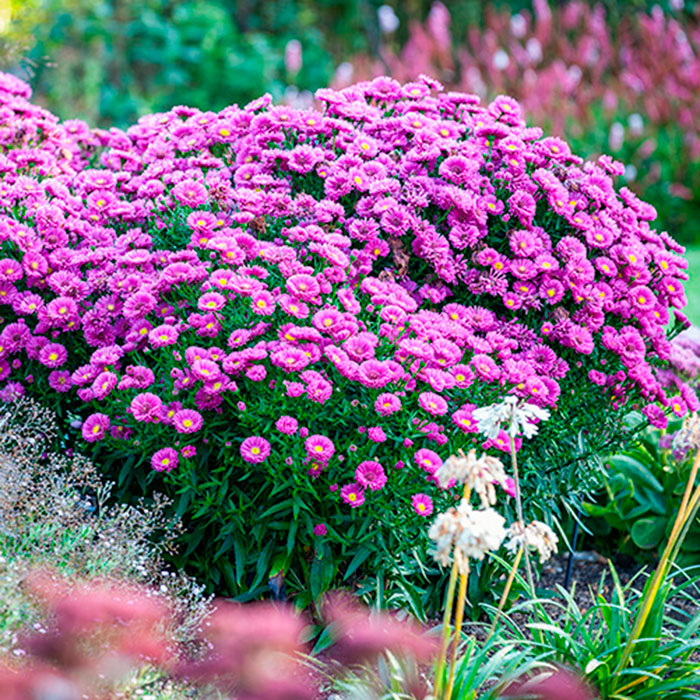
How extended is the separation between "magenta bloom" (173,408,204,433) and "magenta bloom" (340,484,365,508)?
1.49ft

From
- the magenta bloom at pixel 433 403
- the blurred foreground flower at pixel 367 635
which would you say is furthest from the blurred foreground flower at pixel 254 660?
the magenta bloom at pixel 433 403

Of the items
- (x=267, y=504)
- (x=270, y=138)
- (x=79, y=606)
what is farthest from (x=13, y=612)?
(x=270, y=138)

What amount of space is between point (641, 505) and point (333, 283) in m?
1.69

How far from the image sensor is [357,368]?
2607mm

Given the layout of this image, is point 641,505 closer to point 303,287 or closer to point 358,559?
point 358,559

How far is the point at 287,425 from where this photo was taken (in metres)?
2.61

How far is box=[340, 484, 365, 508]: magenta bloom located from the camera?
105 inches

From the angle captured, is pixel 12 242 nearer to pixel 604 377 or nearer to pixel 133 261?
pixel 133 261

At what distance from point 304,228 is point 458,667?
56.9 inches

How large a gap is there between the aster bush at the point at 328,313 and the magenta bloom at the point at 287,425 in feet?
0.07

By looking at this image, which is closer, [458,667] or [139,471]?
[458,667]

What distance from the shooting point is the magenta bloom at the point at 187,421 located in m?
2.68

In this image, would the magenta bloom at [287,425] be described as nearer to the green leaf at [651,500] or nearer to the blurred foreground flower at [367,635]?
the blurred foreground flower at [367,635]

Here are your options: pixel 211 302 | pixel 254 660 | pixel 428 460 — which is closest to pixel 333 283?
pixel 211 302
